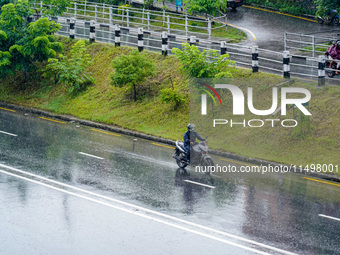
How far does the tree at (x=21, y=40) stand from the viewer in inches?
1029

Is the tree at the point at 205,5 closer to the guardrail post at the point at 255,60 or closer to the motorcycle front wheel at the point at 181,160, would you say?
the guardrail post at the point at 255,60

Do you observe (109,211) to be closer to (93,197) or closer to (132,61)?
(93,197)

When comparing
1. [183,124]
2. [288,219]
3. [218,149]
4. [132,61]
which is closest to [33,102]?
[132,61]

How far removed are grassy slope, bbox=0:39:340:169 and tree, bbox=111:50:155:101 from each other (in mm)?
764

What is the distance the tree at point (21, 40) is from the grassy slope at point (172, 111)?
4.69ft

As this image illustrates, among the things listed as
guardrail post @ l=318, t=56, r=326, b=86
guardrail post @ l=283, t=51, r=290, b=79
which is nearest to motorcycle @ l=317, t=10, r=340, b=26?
guardrail post @ l=283, t=51, r=290, b=79

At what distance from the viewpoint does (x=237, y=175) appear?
16.2m

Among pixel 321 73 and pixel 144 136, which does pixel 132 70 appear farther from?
pixel 321 73

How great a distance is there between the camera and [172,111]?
2209cm

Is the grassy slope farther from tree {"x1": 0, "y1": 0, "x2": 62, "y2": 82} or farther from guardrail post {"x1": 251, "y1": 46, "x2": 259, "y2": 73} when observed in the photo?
tree {"x1": 0, "y1": 0, "x2": 62, "y2": 82}

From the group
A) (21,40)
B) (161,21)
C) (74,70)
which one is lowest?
(74,70)

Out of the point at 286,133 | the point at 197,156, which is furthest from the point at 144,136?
the point at 286,133

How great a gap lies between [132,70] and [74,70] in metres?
3.98

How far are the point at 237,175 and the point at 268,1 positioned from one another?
24.1 meters
